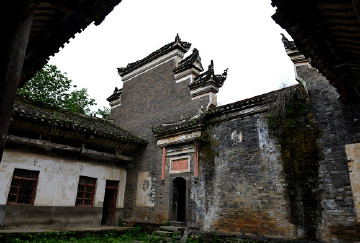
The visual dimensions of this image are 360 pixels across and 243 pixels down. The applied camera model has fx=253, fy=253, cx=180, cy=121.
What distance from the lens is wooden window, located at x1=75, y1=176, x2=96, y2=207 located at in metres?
10.5

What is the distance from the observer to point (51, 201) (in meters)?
9.36

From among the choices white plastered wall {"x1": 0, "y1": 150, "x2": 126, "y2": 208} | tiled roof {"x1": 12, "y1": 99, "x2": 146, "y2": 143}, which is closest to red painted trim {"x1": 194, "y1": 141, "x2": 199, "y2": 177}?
tiled roof {"x1": 12, "y1": 99, "x2": 146, "y2": 143}

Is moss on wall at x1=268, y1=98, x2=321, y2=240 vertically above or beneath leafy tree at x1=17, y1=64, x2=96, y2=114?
beneath

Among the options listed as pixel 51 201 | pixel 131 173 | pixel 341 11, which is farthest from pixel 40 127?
pixel 341 11

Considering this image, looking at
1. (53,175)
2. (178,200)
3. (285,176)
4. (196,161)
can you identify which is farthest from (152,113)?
(285,176)

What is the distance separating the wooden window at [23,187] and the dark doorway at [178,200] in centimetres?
510

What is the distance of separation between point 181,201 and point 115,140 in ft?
12.7

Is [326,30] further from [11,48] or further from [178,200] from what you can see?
[178,200]

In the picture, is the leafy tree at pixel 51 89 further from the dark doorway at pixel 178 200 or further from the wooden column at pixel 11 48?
the wooden column at pixel 11 48

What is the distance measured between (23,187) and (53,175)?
104cm

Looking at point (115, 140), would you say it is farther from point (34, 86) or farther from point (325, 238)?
point (34, 86)

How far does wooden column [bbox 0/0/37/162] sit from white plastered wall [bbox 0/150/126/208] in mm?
8135

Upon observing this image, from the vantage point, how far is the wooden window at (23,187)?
862cm

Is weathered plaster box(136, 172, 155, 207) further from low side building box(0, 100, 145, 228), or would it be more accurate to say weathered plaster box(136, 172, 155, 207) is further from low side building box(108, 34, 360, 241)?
low side building box(0, 100, 145, 228)
